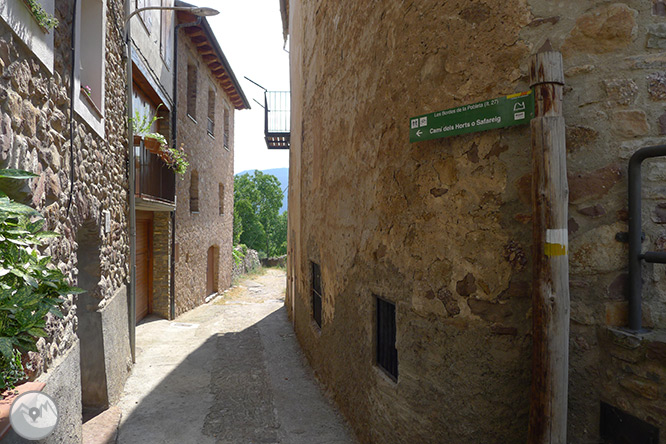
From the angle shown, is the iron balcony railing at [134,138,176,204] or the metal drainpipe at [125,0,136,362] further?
the iron balcony railing at [134,138,176,204]

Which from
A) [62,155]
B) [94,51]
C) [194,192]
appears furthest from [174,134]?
[62,155]

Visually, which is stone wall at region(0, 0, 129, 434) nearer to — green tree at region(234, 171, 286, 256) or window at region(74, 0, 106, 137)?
window at region(74, 0, 106, 137)

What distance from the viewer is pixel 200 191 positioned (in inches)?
493

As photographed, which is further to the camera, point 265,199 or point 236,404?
point 265,199

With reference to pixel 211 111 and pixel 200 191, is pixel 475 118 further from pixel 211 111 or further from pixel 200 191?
pixel 211 111

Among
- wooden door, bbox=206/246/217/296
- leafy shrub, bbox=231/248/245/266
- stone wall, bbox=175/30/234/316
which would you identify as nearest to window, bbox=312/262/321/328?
stone wall, bbox=175/30/234/316

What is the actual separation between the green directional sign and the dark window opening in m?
1.61

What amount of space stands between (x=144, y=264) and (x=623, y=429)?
946cm

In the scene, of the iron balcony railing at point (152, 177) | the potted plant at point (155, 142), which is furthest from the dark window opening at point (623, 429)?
the iron balcony railing at point (152, 177)

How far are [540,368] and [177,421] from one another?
400 centimetres

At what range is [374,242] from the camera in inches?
148

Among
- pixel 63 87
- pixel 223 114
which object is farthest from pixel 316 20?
pixel 223 114

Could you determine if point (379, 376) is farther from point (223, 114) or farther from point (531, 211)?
point (223, 114)

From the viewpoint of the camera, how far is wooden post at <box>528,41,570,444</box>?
224 centimetres
